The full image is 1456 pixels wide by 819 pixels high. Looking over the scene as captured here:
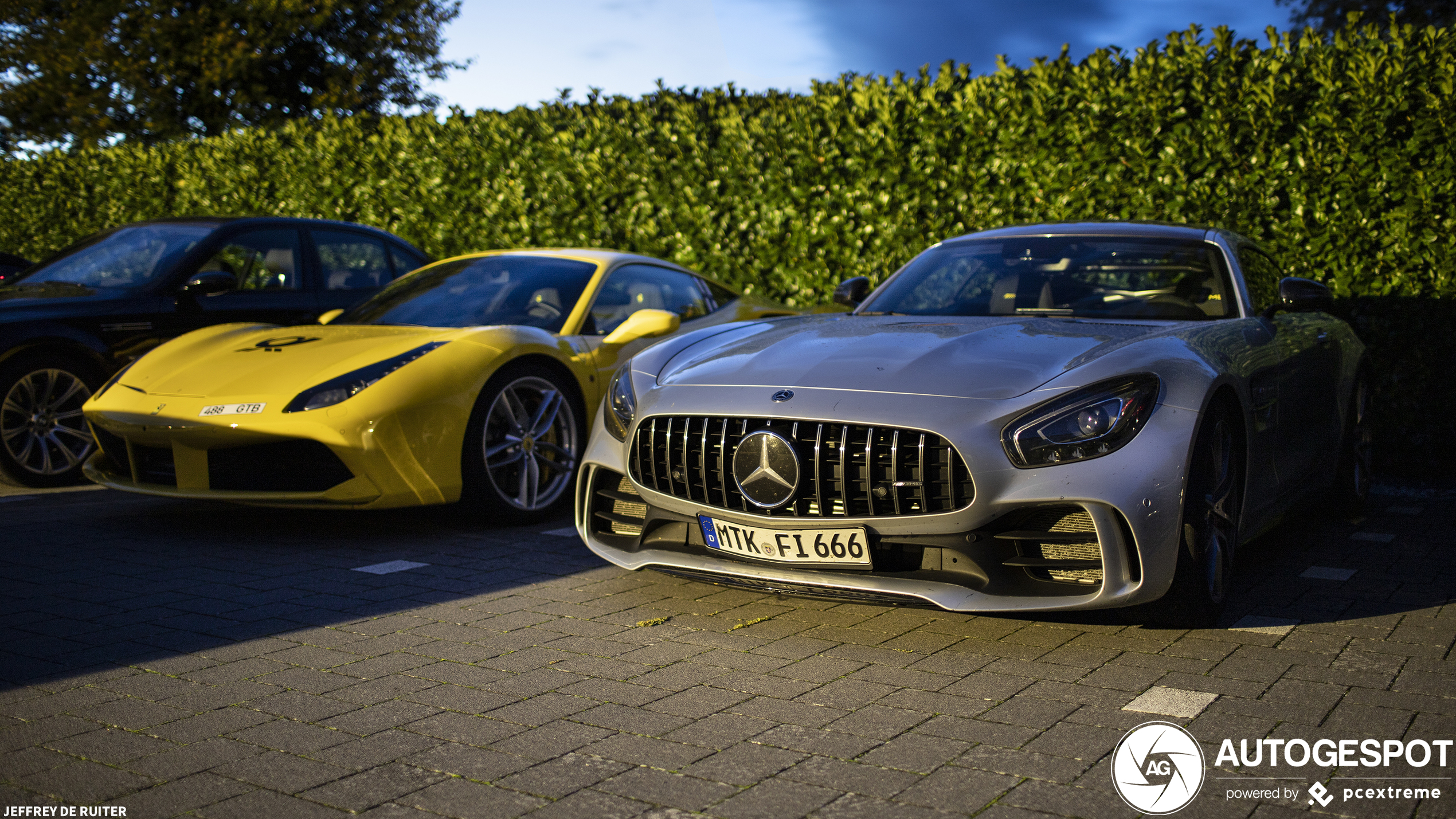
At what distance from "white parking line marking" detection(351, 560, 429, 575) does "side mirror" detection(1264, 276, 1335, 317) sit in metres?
3.81

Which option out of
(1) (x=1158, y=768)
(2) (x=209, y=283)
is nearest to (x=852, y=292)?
(1) (x=1158, y=768)

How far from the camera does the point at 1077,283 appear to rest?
495 cm

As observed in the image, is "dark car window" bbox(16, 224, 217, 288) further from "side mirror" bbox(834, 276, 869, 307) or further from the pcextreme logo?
the pcextreme logo

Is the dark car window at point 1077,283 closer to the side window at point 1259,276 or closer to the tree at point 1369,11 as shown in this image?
the side window at point 1259,276

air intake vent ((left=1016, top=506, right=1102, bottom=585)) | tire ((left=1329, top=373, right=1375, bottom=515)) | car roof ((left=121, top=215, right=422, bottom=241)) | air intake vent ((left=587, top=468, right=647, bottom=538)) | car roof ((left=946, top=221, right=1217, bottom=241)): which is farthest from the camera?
car roof ((left=121, top=215, right=422, bottom=241))

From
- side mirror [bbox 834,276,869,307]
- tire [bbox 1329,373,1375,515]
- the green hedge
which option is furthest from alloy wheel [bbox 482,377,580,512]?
tire [bbox 1329,373,1375,515]

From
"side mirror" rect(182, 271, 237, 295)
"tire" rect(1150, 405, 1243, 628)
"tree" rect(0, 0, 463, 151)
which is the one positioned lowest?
"tire" rect(1150, 405, 1243, 628)

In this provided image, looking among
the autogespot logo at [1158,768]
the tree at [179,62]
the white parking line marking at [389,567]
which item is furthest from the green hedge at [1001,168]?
the tree at [179,62]

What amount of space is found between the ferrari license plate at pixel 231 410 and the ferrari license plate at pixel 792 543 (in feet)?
7.84

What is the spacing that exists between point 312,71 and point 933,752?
24.2 metres

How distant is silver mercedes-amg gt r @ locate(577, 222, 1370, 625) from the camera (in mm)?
3438

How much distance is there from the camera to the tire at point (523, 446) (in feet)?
18.1

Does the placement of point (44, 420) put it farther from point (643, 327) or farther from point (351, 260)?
point (643, 327)

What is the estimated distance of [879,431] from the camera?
3.58 metres
